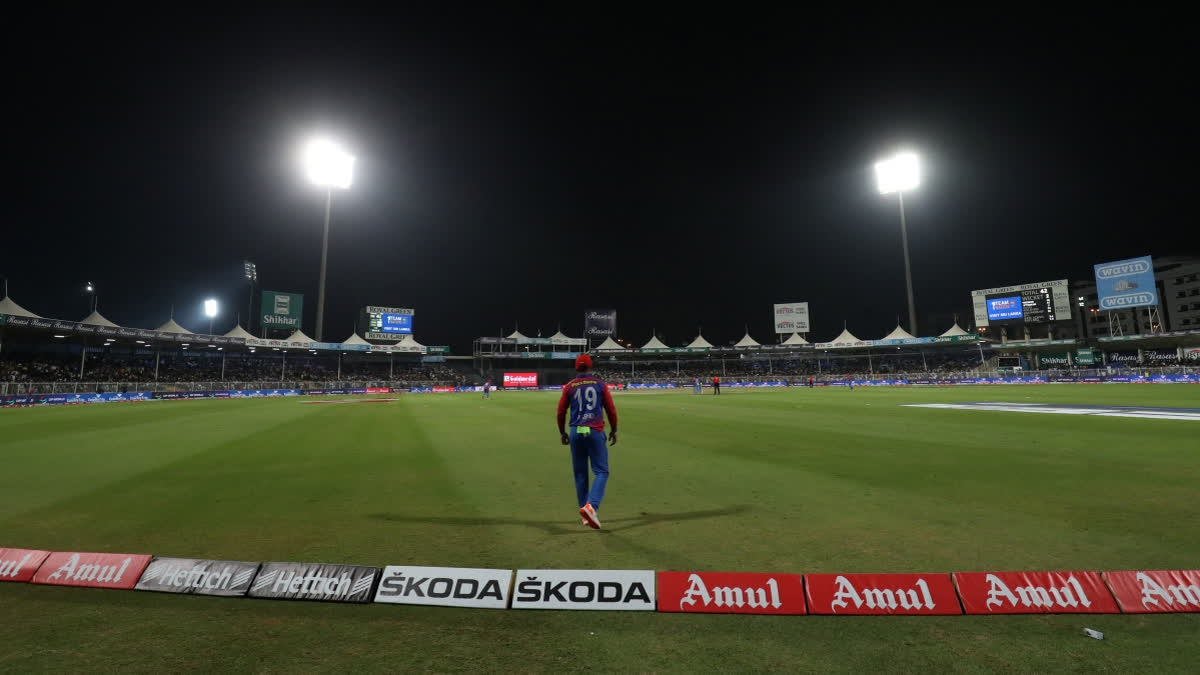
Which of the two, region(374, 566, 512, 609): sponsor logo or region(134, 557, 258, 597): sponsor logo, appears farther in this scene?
region(134, 557, 258, 597): sponsor logo

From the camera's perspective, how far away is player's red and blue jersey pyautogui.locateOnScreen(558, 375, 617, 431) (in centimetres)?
587

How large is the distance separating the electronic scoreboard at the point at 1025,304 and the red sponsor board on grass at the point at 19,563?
277ft

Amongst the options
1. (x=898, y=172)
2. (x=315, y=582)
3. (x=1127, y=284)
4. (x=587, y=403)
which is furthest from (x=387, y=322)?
(x=1127, y=284)

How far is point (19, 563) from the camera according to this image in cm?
422

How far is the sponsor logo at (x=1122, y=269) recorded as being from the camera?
49669 millimetres

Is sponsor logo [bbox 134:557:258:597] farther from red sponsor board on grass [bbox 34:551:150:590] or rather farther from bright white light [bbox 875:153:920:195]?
bright white light [bbox 875:153:920:195]

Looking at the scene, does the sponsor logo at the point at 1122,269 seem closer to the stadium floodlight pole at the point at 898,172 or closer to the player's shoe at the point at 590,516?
the stadium floodlight pole at the point at 898,172

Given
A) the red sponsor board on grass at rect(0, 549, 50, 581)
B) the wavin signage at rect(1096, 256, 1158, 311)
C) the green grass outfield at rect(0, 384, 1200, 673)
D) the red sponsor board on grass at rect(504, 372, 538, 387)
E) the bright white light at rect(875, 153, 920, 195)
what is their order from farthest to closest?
the red sponsor board on grass at rect(504, 372, 538, 387) < the bright white light at rect(875, 153, 920, 195) < the wavin signage at rect(1096, 256, 1158, 311) < the red sponsor board on grass at rect(0, 549, 50, 581) < the green grass outfield at rect(0, 384, 1200, 673)

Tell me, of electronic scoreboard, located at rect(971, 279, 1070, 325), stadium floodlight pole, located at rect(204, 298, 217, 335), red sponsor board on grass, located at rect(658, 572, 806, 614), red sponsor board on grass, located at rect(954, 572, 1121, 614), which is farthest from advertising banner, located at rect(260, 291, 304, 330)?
electronic scoreboard, located at rect(971, 279, 1070, 325)

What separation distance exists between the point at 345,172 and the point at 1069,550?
207ft

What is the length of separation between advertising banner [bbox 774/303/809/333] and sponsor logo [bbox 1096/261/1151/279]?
100 ft

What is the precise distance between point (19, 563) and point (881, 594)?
703 centimetres

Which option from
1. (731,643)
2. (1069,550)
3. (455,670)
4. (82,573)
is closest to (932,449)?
(1069,550)

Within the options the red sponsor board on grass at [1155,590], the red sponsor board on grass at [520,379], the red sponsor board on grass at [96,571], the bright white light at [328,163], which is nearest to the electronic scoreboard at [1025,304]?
the red sponsor board on grass at [520,379]
